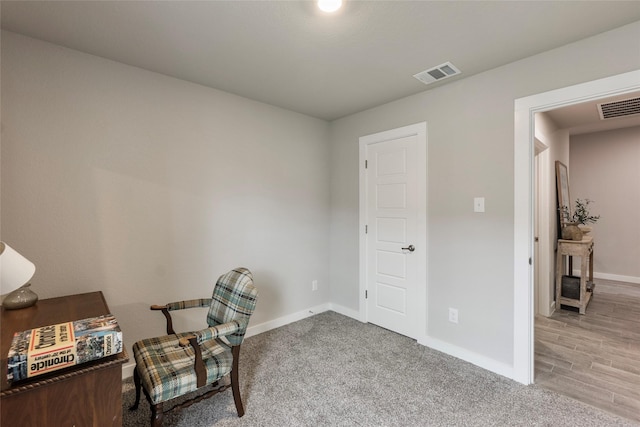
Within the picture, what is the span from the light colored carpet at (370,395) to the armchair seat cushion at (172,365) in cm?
41

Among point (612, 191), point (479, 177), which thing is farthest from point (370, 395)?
point (612, 191)

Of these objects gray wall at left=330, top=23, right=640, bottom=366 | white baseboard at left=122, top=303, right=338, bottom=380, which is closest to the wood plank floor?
gray wall at left=330, top=23, right=640, bottom=366

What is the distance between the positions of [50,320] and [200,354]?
77cm

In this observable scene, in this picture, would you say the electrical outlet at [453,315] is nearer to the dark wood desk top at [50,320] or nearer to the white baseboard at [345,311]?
the white baseboard at [345,311]

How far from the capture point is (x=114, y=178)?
2.24m

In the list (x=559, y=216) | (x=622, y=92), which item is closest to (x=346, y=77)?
(x=622, y=92)

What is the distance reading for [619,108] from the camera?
346 cm

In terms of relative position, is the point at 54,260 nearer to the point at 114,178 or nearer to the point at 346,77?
the point at 114,178

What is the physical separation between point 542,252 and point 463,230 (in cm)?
184

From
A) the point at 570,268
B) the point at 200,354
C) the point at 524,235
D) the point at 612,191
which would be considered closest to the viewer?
the point at 200,354

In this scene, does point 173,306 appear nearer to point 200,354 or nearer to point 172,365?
point 172,365

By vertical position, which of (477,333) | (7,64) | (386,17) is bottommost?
(477,333)

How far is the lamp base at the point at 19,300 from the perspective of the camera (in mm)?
1647

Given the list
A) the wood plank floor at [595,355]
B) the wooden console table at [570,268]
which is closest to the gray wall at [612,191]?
the wood plank floor at [595,355]
